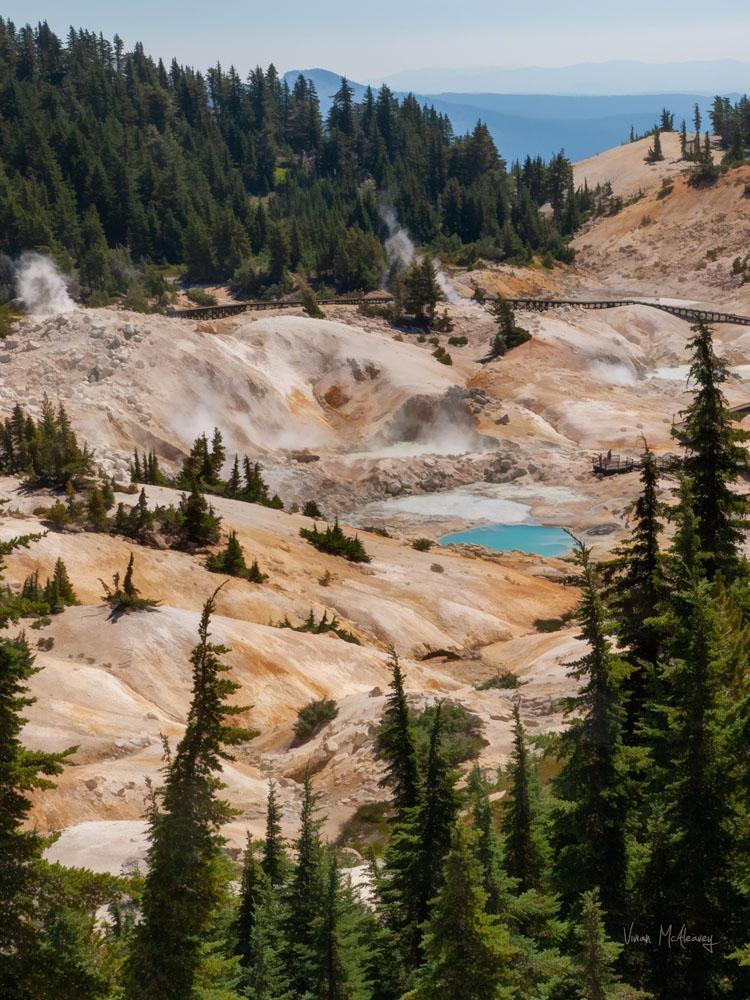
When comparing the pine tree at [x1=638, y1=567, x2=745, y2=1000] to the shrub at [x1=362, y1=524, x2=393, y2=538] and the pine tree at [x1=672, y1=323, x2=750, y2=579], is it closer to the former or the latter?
the pine tree at [x1=672, y1=323, x2=750, y2=579]

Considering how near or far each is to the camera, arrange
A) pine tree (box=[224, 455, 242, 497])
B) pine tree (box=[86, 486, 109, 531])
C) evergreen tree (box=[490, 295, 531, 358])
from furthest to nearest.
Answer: evergreen tree (box=[490, 295, 531, 358])
pine tree (box=[224, 455, 242, 497])
pine tree (box=[86, 486, 109, 531])

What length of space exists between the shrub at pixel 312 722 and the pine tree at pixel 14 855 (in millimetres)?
20179

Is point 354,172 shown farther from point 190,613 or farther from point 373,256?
point 190,613

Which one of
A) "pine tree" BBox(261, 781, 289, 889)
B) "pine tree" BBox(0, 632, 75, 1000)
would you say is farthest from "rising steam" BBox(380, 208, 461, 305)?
"pine tree" BBox(0, 632, 75, 1000)

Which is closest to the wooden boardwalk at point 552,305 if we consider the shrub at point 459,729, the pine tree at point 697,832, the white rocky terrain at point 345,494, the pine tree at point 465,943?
the white rocky terrain at point 345,494

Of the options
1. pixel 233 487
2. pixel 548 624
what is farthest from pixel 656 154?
pixel 548 624

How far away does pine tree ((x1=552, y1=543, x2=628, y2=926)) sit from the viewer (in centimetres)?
1755

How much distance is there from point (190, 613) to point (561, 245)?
390 ft

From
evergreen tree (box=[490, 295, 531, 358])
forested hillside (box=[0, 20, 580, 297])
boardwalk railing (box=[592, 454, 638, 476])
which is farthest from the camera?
forested hillside (box=[0, 20, 580, 297])

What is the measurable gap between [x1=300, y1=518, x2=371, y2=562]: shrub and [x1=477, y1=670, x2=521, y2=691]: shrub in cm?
1621

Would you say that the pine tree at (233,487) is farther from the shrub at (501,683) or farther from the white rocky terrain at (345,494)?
the shrub at (501,683)

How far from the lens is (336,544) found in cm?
5506

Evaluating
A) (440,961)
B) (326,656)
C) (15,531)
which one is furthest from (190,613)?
(440,961)

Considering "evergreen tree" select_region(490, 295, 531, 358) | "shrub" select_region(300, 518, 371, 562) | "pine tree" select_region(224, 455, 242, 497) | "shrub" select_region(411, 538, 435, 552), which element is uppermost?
"evergreen tree" select_region(490, 295, 531, 358)
